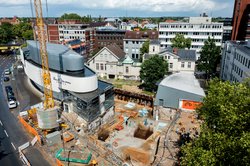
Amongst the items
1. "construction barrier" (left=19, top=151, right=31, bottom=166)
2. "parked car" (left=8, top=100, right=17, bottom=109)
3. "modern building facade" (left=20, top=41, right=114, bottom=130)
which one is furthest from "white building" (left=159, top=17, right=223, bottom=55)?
"construction barrier" (left=19, top=151, right=31, bottom=166)

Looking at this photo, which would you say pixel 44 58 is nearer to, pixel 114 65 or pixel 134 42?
pixel 114 65

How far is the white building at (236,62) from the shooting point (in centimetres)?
4201

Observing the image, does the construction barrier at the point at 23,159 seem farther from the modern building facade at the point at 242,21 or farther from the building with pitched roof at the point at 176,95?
the modern building facade at the point at 242,21

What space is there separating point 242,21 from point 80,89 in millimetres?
75849

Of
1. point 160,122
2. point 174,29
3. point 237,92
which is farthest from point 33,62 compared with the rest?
point 174,29

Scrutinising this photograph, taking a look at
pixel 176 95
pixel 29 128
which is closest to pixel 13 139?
pixel 29 128

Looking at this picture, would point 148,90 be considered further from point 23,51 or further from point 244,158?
point 244,158

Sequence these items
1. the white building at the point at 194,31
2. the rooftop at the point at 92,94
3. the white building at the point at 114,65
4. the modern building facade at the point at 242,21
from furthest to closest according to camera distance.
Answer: the white building at the point at 194,31 < the modern building facade at the point at 242,21 < the white building at the point at 114,65 < the rooftop at the point at 92,94

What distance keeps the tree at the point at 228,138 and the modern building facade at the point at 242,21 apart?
239ft

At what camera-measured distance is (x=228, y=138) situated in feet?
62.0

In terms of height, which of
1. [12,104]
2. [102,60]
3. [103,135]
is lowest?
[103,135]

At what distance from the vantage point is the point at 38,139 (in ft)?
119

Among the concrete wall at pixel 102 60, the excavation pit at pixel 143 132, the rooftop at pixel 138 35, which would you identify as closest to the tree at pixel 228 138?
the excavation pit at pixel 143 132

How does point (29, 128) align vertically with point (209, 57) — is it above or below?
below
